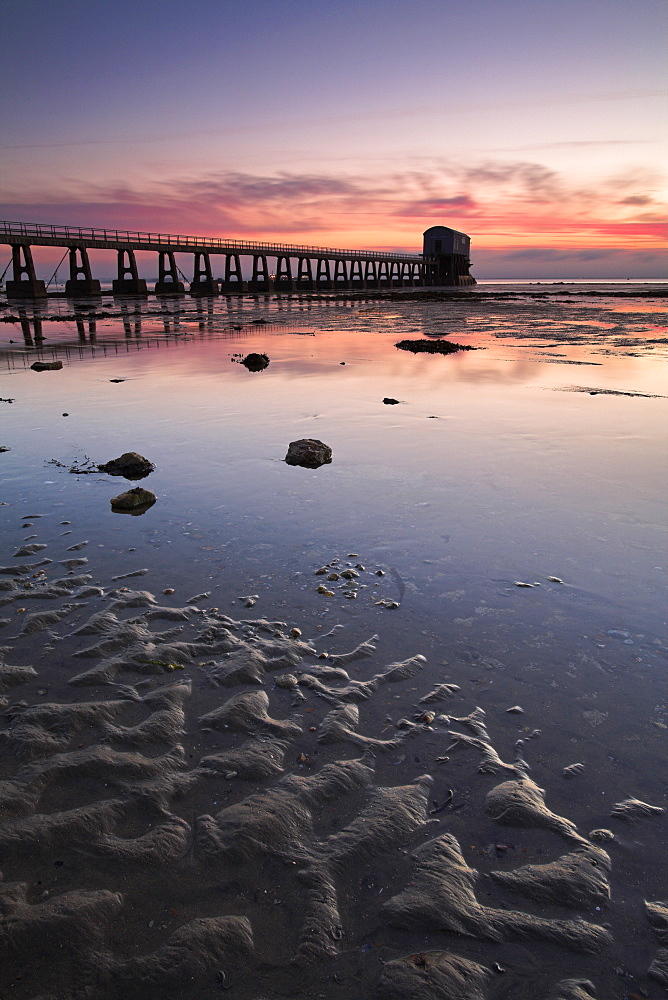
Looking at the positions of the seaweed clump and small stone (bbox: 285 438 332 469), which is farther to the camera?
the seaweed clump

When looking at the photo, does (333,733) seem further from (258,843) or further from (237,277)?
(237,277)

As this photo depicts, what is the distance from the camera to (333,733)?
3.01 metres

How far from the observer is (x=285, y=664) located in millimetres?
3574

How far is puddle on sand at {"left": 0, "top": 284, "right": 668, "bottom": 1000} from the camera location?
78.7 inches

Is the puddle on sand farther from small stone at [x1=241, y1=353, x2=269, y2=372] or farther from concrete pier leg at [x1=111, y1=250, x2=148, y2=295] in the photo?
concrete pier leg at [x1=111, y1=250, x2=148, y2=295]

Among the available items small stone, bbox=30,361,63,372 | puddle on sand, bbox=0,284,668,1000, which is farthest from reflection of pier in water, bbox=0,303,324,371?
puddle on sand, bbox=0,284,668,1000

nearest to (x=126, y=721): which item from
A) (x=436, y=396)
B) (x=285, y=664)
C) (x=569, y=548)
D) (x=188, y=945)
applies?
(x=285, y=664)

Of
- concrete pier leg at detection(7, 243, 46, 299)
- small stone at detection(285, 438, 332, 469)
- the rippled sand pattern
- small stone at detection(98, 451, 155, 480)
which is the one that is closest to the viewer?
the rippled sand pattern

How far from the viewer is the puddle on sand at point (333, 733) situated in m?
2.00

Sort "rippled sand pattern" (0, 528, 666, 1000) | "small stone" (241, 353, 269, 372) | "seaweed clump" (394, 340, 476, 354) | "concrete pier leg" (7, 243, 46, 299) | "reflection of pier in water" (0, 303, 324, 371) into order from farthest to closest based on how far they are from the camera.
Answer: "concrete pier leg" (7, 243, 46, 299)
"seaweed clump" (394, 340, 476, 354)
"reflection of pier in water" (0, 303, 324, 371)
"small stone" (241, 353, 269, 372)
"rippled sand pattern" (0, 528, 666, 1000)

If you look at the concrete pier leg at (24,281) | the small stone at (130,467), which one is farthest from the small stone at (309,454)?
the concrete pier leg at (24,281)

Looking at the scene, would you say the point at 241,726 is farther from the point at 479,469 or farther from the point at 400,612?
the point at 479,469

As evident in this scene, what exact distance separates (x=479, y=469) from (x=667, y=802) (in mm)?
4936

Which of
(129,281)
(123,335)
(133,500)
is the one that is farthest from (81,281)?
(133,500)
